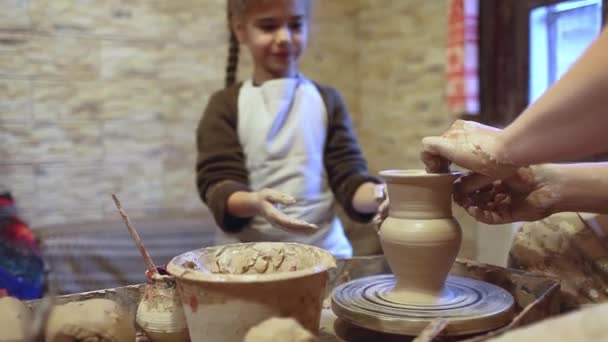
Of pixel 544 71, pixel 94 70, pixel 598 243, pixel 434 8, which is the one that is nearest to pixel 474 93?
pixel 544 71

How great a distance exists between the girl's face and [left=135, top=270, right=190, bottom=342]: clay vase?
103 cm

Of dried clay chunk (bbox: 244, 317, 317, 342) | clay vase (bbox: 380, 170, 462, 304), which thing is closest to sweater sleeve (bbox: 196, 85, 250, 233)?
clay vase (bbox: 380, 170, 462, 304)

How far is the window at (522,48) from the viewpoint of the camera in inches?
128

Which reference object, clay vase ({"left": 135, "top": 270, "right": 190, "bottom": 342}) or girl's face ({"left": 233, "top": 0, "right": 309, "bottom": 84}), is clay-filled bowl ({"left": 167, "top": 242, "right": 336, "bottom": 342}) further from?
girl's face ({"left": 233, "top": 0, "right": 309, "bottom": 84})

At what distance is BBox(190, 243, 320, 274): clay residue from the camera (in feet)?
4.33

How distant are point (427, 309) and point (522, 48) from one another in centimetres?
262

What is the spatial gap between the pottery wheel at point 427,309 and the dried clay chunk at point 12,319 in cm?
66

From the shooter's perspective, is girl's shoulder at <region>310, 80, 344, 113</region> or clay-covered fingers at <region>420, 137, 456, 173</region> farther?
girl's shoulder at <region>310, 80, 344, 113</region>

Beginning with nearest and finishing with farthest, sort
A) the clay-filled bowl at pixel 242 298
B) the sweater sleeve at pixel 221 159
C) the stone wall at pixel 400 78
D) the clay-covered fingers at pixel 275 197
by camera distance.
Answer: the clay-filled bowl at pixel 242 298
the clay-covered fingers at pixel 275 197
the sweater sleeve at pixel 221 159
the stone wall at pixel 400 78

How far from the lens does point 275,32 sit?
203 centimetres

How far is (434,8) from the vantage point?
12.8 ft

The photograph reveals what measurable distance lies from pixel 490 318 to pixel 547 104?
46cm

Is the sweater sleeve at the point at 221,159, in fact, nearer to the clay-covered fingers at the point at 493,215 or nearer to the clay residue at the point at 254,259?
the clay residue at the point at 254,259

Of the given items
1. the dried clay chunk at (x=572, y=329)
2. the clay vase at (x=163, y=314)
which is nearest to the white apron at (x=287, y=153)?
the clay vase at (x=163, y=314)
